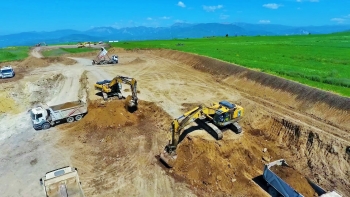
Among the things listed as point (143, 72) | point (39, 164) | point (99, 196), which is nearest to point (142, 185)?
point (99, 196)

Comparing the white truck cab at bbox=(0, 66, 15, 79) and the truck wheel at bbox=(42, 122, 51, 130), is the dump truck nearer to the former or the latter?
the truck wheel at bbox=(42, 122, 51, 130)

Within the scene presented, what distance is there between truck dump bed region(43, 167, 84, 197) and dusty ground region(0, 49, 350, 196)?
3139 mm

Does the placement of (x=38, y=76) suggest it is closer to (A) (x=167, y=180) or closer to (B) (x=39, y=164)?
(B) (x=39, y=164)

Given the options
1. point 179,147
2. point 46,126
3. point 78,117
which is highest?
point 78,117

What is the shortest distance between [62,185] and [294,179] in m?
12.4

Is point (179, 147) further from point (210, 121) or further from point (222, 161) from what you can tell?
point (210, 121)

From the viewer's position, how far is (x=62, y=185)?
12141 millimetres

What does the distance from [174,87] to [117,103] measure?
1069cm

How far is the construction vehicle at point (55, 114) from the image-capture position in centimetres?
2209

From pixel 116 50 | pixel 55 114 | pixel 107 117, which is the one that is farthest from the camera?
pixel 116 50

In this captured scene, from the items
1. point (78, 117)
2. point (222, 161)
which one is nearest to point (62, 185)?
point (222, 161)

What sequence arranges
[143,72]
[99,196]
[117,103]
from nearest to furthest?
[99,196]
[117,103]
[143,72]

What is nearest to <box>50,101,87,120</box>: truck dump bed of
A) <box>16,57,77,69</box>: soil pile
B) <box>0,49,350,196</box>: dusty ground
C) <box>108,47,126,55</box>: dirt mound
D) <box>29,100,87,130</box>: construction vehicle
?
<box>29,100,87,130</box>: construction vehicle

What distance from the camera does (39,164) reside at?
704 inches
